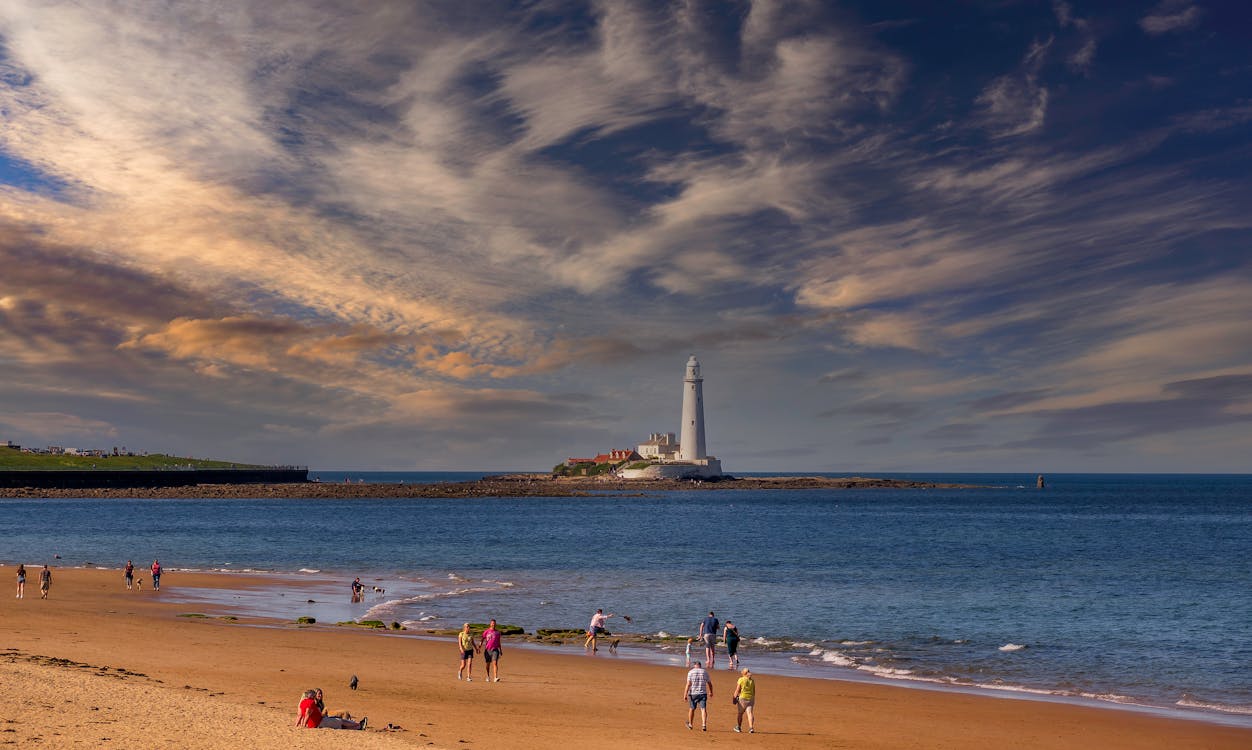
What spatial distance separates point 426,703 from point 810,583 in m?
34.2

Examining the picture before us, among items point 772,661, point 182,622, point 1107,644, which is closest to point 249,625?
point 182,622

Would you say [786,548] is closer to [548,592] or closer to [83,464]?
[548,592]

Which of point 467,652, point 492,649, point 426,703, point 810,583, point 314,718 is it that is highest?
point 314,718

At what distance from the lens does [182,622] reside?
119 ft

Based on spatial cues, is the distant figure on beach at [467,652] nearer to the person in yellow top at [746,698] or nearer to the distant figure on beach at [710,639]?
the distant figure on beach at [710,639]

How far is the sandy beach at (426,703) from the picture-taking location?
17.0 metres

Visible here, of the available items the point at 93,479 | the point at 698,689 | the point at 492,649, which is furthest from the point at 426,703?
the point at 93,479

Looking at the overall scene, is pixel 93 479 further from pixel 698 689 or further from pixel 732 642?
pixel 698 689

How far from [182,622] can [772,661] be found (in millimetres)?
23041

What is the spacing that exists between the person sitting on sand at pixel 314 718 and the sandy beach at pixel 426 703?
52cm

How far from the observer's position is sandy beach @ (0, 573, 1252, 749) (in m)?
17.0

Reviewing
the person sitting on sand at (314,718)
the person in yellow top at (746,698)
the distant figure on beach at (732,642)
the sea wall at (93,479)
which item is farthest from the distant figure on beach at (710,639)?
the sea wall at (93,479)

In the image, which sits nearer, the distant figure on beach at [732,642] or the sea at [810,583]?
the distant figure on beach at [732,642]

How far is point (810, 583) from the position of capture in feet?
175
